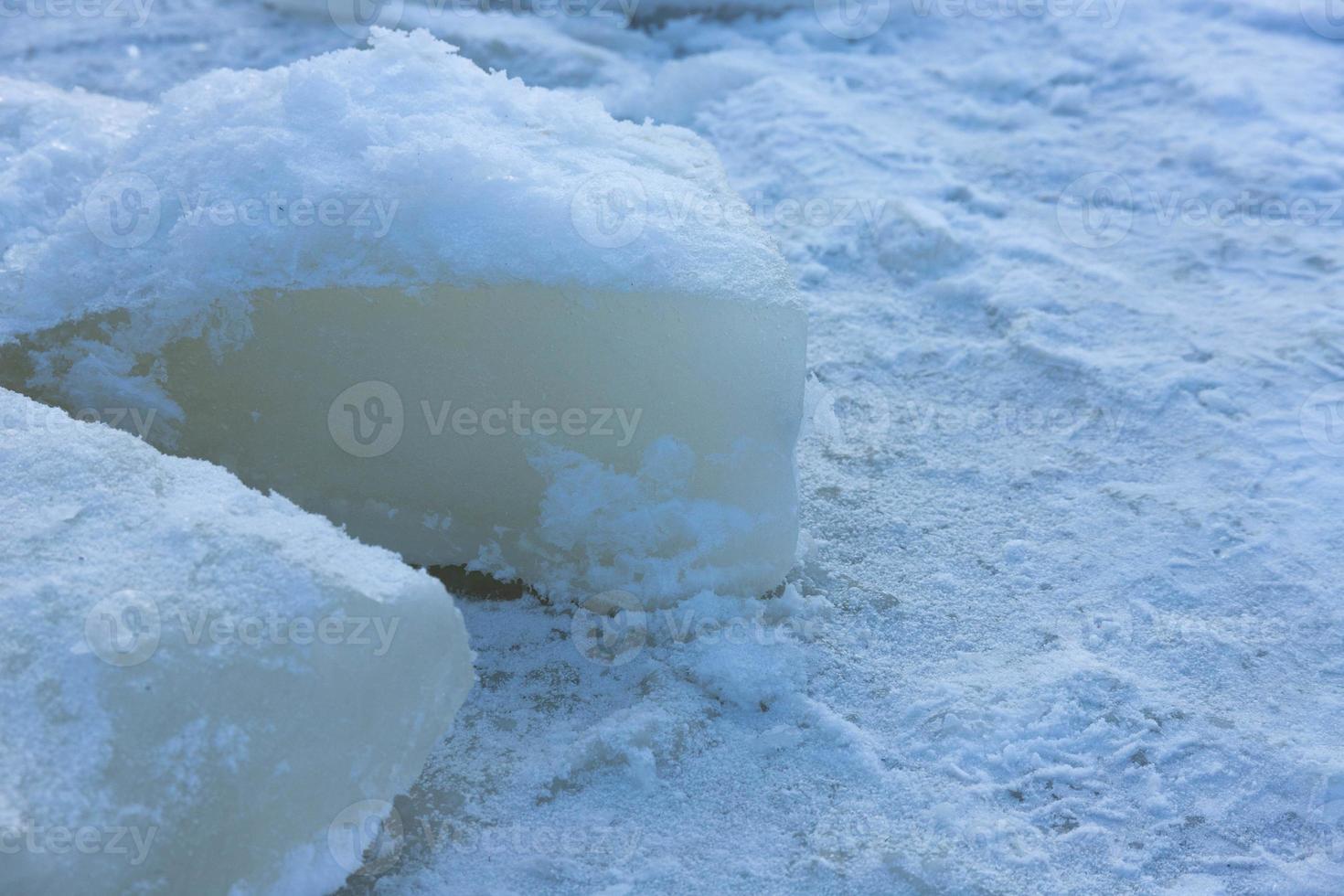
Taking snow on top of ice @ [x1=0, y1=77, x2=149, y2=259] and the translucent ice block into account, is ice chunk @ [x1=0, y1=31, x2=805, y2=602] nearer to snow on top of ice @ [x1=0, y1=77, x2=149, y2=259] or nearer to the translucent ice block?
the translucent ice block

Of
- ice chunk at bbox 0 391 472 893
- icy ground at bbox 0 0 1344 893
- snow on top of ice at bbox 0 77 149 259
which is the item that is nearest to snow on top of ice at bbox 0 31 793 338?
snow on top of ice at bbox 0 77 149 259

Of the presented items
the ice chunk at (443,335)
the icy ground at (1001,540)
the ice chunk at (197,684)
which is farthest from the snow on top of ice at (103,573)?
the icy ground at (1001,540)

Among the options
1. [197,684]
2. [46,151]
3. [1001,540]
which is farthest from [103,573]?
[1001,540]

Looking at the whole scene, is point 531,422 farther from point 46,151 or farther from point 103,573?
point 46,151

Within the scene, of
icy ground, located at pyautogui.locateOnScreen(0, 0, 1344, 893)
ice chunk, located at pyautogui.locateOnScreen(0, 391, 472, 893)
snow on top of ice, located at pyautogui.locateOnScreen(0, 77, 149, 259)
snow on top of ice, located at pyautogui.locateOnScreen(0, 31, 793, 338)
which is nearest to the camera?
ice chunk, located at pyautogui.locateOnScreen(0, 391, 472, 893)

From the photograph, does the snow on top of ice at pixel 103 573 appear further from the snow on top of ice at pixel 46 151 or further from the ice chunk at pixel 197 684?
the snow on top of ice at pixel 46 151

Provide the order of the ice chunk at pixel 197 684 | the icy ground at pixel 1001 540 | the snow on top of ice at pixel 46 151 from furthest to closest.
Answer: the snow on top of ice at pixel 46 151
the icy ground at pixel 1001 540
the ice chunk at pixel 197 684
